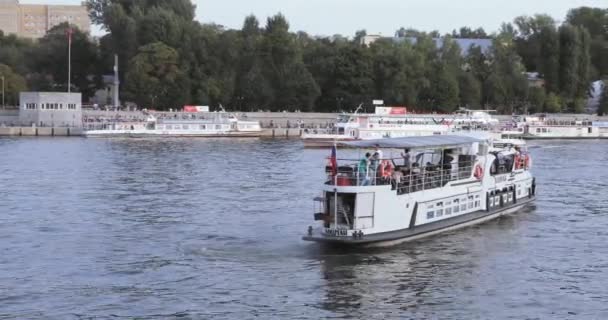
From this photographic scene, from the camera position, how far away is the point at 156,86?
134375 millimetres

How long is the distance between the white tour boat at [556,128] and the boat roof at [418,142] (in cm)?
8511

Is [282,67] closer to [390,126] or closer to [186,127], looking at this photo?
[186,127]

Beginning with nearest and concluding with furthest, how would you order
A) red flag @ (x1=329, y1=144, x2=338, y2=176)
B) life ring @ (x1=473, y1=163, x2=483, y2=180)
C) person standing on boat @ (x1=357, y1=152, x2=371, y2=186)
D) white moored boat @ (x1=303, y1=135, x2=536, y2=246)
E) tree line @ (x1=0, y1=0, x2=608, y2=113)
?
white moored boat @ (x1=303, y1=135, x2=536, y2=246) < red flag @ (x1=329, y1=144, x2=338, y2=176) < person standing on boat @ (x1=357, y1=152, x2=371, y2=186) < life ring @ (x1=473, y1=163, x2=483, y2=180) < tree line @ (x1=0, y1=0, x2=608, y2=113)

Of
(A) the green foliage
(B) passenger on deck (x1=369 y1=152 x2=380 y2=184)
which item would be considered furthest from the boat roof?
(A) the green foliage

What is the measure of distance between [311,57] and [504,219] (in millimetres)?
102050

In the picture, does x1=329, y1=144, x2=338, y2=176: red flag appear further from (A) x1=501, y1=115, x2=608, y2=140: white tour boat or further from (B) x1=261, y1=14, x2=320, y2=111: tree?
(B) x1=261, y1=14, x2=320, y2=111: tree

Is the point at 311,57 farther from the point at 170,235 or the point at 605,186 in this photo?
the point at 170,235

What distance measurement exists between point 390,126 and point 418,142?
73.9 m

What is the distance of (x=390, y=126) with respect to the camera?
376 feet

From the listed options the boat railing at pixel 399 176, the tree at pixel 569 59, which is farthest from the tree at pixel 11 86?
the boat railing at pixel 399 176

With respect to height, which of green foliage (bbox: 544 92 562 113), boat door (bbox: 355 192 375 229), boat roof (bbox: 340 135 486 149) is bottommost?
boat door (bbox: 355 192 375 229)

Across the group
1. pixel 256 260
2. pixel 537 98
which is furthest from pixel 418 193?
pixel 537 98

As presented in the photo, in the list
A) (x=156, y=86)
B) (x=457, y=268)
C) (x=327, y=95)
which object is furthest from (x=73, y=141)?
(x=457, y=268)

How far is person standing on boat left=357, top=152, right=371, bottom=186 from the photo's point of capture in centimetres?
3672
